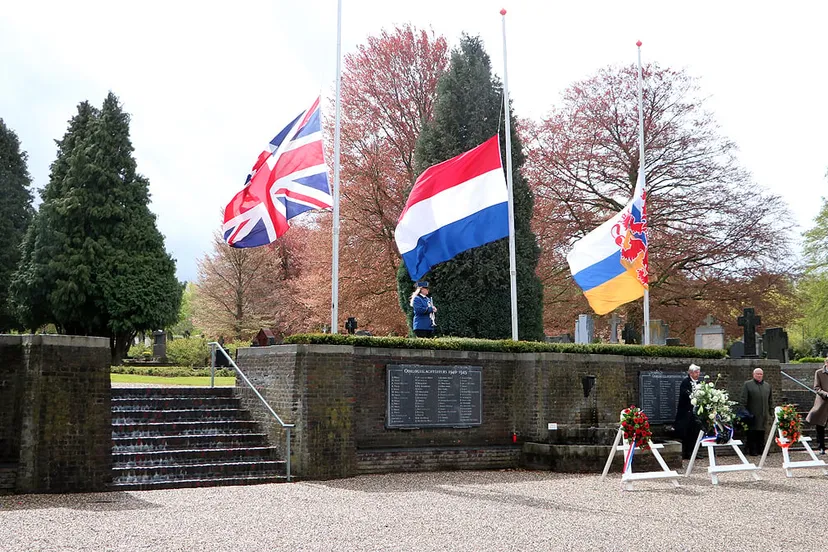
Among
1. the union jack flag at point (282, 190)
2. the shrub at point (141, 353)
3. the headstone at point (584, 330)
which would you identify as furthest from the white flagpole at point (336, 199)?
the shrub at point (141, 353)

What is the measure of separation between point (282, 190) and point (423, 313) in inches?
143

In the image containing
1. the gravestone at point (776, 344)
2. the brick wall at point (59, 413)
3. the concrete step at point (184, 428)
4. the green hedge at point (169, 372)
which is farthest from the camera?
the green hedge at point (169, 372)

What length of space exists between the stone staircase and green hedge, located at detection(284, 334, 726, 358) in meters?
1.67

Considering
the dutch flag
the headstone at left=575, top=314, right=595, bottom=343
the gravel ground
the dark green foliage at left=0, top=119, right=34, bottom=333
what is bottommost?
the gravel ground

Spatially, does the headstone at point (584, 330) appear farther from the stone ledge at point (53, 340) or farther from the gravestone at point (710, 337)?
the stone ledge at point (53, 340)

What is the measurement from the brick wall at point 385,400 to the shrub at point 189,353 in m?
20.6

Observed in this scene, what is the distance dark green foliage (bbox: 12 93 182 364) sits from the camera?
3591cm

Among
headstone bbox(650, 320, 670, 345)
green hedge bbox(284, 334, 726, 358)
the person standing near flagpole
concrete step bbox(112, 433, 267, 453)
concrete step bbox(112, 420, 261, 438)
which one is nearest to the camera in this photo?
concrete step bbox(112, 433, 267, 453)

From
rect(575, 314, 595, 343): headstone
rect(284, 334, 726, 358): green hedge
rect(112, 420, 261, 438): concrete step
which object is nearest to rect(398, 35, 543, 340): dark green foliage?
rect(575, 314, 595, 343): headstone

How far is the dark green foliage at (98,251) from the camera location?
35906 mm

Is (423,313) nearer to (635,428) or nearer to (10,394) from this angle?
(635,428)

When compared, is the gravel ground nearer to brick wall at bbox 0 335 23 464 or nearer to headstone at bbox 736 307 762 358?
brick wall at bbox 0 335 23 464

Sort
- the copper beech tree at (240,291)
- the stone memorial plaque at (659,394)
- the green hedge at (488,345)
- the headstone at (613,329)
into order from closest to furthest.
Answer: the green hedge at (488,345)
the stone memorial plaque at (659,394)
the headstone at (613,329)
the copper beech tree at (240,291)

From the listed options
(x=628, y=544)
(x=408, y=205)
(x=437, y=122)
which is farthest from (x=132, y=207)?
(x=628, y=544)
